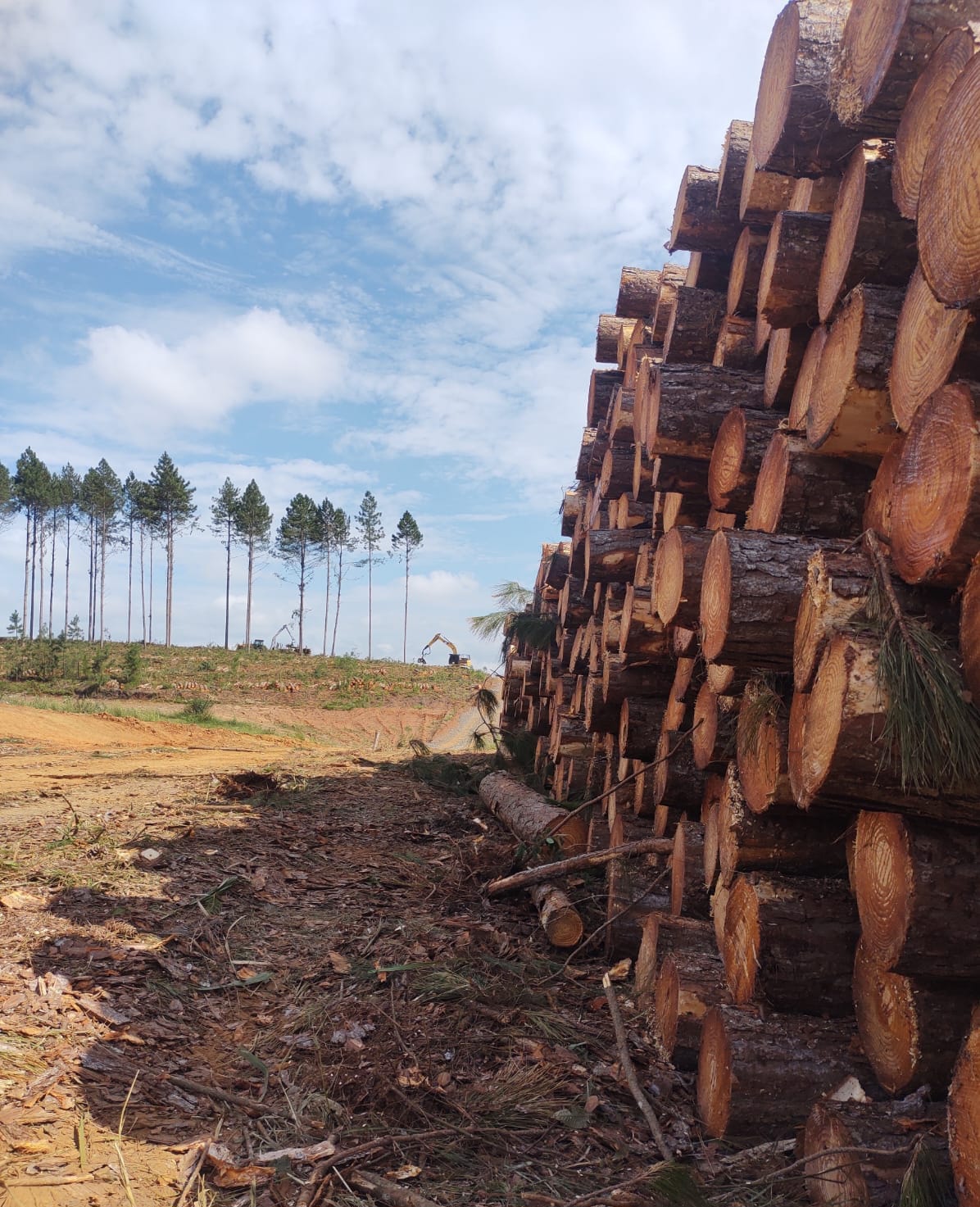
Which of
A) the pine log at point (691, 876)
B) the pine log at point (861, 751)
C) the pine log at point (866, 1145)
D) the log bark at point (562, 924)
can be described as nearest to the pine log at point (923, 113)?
the pine log at point (861, 751)

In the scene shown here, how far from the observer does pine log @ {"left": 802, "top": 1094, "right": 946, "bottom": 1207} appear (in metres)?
2.22

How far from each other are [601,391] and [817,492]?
4.77 meters

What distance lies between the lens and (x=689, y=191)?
441 centimetres

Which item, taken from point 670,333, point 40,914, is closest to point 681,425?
point 670,333

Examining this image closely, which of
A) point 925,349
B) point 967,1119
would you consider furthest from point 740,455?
point 967,1119

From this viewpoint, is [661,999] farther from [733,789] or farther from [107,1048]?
[107,1048]

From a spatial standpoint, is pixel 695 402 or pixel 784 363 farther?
pixel 695 402

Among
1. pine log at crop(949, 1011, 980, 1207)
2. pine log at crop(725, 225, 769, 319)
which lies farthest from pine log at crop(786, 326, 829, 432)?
pine log at crop(949, 1011, 980, 1207)

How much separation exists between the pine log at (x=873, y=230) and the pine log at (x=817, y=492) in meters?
0.55

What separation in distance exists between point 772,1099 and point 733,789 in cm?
107

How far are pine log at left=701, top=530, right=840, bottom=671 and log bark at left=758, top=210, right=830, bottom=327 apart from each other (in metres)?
1.00

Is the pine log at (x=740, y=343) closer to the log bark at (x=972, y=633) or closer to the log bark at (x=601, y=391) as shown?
the log bark at (x=972, y=633)

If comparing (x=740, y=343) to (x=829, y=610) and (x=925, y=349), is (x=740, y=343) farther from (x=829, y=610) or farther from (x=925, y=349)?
(x=829, y=610)

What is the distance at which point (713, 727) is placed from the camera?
12.7 feet
